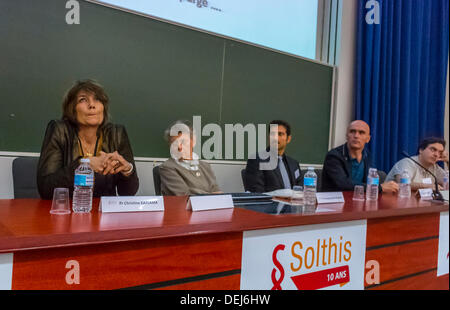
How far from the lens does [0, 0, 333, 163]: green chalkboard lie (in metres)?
2.11

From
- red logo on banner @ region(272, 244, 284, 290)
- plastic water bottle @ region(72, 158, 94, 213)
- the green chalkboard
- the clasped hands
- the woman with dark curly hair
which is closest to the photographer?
plastic water bottle @ region(72, 158, 94, 213)

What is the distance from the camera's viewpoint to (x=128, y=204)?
3.86 ft

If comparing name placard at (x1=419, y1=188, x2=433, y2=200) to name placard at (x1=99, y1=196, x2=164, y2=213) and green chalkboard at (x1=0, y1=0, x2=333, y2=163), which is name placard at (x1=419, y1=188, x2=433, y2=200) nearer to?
green chalkboard at (x1=0, y1=0, x2=333, y2=163)

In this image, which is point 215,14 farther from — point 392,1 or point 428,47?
point 428,47

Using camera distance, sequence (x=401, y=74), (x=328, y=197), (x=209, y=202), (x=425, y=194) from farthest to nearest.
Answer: (x=401, y=74) → (x=425, y=194) → (x=328, y=197) → (x=209, y=202)

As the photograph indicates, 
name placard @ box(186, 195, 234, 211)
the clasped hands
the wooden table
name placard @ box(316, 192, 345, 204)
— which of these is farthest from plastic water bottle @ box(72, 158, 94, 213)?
name placard @ box(316, 192, 345, 204)

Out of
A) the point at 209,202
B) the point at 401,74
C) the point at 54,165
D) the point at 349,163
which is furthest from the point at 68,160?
the point at 401,74

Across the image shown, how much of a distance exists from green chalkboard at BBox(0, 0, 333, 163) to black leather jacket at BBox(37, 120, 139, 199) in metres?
0.68

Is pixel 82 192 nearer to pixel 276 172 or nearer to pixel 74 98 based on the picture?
pixel 74 98

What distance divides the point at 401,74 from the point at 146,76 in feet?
8.83

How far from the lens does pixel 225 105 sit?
9.62 feet
